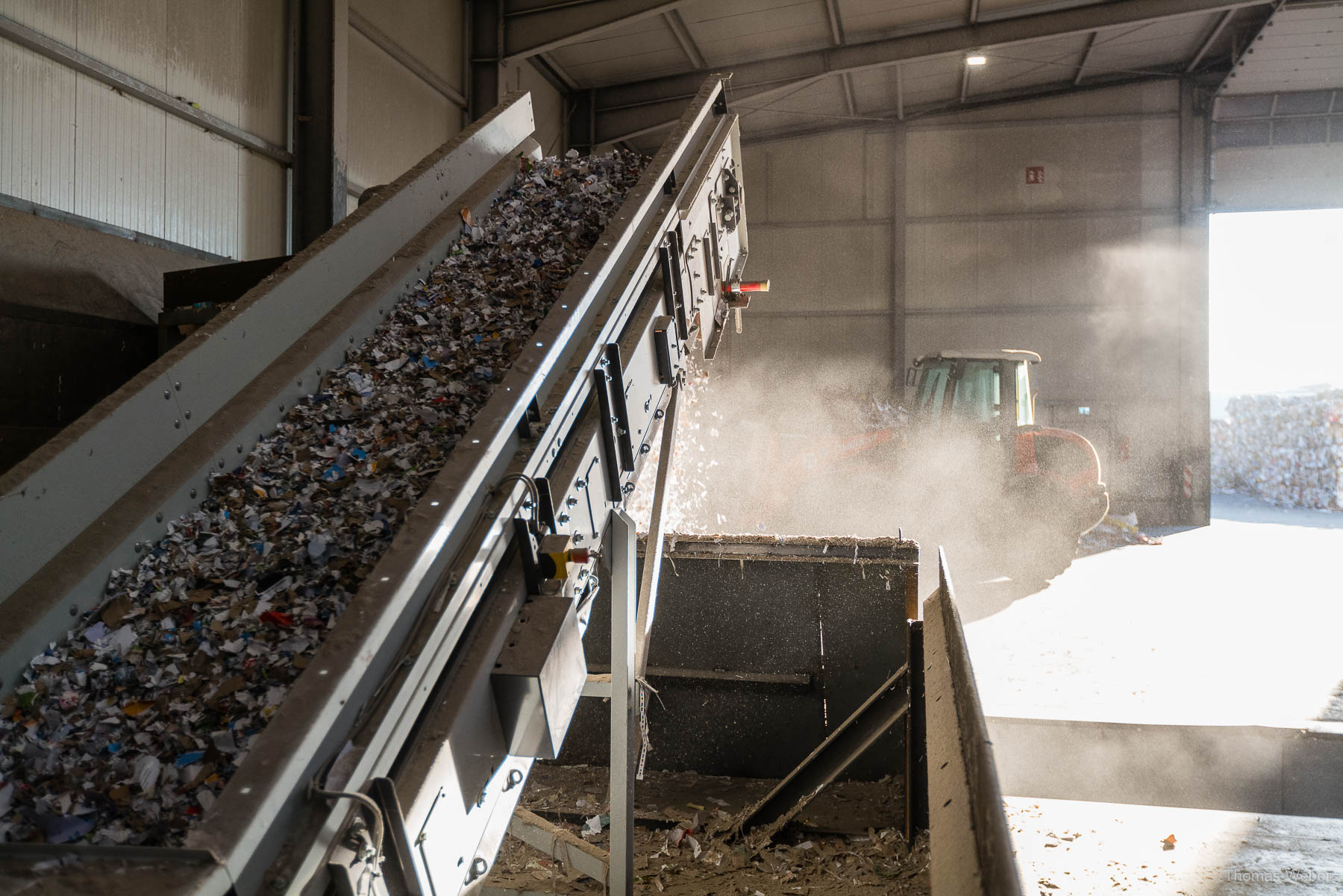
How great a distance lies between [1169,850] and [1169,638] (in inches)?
125

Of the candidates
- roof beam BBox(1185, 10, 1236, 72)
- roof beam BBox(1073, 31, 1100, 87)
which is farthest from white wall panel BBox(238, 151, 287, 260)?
roof beam BBox(1185, 10, 1236, 72)

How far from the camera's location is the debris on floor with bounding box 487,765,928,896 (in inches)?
117

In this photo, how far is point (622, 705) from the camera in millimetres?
2383

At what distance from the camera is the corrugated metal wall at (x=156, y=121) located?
14.9ft

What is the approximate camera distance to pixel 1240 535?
11242mm

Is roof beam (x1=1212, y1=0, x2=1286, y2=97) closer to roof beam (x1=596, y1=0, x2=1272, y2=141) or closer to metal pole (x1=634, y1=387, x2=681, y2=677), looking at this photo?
roof beam (x1=596, y1=0, x2=1272, y2=141)

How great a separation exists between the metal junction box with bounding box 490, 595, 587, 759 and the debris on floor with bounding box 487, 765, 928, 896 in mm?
1277

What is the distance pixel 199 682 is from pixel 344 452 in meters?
0.68

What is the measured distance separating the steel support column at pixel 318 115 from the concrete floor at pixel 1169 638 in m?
5.65

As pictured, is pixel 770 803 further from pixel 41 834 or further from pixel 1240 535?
pixel 1240 535

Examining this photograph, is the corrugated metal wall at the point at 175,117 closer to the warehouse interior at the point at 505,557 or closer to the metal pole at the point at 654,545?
the warehouse interior at the point at 505,557

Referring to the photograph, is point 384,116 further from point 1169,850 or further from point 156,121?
point 1169,850

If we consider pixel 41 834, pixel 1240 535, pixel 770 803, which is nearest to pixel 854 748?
pixel 770 803

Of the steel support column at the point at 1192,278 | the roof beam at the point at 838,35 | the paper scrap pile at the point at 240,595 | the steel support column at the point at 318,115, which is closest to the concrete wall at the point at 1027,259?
the steel support column at the point at 1192,278
